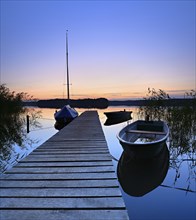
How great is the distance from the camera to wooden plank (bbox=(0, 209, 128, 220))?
2.02 meters

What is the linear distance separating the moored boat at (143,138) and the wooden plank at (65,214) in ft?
8.49

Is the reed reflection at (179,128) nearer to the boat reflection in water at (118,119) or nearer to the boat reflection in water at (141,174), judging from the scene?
the boat reflection in water at (141,174)

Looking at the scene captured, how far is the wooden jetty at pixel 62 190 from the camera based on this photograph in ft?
6.88

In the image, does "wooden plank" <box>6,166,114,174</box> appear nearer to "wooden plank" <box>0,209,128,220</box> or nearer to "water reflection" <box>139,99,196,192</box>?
"wooden plank" <box>0,209,128,220</box>

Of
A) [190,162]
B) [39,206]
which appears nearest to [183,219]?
[39,206]

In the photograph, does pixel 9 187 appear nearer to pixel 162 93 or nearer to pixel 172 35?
pixel 162 93

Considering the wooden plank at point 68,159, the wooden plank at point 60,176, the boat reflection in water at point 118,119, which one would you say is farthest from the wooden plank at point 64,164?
the boat reflection in water at point 118,119

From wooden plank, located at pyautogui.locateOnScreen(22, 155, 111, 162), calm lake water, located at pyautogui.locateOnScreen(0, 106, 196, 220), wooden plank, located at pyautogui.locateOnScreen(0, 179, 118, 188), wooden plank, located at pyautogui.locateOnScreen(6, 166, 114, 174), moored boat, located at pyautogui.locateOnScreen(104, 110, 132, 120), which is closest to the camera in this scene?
wooden plank, located at pyautogui.locateOnScreen(0, 179, 118, 188)

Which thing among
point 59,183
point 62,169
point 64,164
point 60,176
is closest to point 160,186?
point 64,164

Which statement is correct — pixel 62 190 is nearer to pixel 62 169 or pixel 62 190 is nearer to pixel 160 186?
pixel 62 169

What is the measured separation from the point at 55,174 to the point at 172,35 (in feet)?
42.5

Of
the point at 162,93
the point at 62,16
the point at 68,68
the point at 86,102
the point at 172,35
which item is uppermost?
the point at 62,16

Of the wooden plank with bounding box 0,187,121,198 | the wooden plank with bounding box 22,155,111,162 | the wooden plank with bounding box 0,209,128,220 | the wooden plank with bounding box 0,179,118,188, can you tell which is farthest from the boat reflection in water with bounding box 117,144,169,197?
the wooden plank with bounding box 0,209,128,220

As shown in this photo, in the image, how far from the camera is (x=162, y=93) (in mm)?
13062
